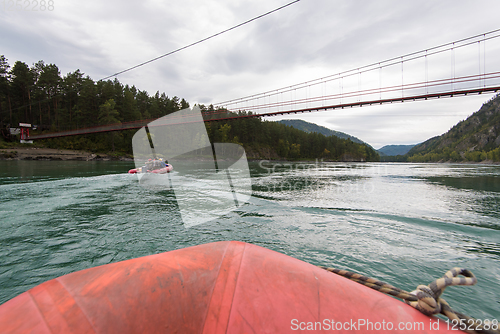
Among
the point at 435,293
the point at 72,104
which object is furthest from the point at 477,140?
the point at 72,104

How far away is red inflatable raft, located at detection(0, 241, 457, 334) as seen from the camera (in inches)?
33.8

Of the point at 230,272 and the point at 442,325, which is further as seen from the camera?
the point at 230,272

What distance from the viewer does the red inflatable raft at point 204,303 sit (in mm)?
858

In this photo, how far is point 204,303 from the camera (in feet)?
3.28

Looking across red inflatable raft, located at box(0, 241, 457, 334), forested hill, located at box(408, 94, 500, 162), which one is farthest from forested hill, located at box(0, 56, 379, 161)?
forested hill, located at box(408, 94, 500, 162)

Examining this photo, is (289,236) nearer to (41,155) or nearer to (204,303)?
(204,303)

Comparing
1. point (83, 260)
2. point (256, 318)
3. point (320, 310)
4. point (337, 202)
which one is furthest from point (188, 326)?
point (337, 202)

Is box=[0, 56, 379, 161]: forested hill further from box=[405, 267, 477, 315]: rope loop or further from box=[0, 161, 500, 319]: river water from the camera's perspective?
box=[405, 267, 477, 315]: rope loop

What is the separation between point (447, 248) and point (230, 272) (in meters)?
4.54

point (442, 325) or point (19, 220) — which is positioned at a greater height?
point (442, 325)

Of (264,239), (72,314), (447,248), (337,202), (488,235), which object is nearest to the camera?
(72,314)

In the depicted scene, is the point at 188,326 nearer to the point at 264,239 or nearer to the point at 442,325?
the point at 442,325

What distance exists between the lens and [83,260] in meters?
3.15

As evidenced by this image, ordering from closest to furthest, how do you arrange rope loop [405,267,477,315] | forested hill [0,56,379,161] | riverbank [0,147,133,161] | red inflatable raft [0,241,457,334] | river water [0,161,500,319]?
red inflatable raft [0,241,457,334], rope loop [405,267,477,315], river water [0,161,500,319], riverbank [0,147,133,161], forested hill [0,56,379,161]
